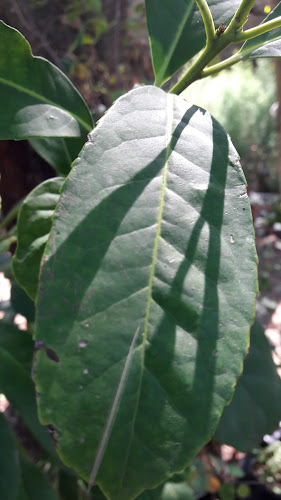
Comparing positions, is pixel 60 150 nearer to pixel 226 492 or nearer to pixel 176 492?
pixel 176 492

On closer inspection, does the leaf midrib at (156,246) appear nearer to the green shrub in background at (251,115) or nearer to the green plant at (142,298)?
the green plant at (142,298)

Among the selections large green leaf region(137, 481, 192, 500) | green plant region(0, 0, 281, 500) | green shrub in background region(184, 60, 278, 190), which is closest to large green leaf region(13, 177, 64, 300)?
green plant region(0, 0, 281, 500)

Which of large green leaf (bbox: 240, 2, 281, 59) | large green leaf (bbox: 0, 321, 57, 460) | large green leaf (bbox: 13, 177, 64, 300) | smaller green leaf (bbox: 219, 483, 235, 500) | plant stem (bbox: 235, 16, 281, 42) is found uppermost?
plant stem (bbox: 235, 16, 281, 42)

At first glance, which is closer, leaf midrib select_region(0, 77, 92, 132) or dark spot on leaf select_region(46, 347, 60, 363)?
dark spot on leaf select_region(46, 347, 60, 363)

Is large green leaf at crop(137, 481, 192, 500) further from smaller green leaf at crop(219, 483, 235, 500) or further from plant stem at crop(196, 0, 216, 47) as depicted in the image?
plant stem at crop(196, 0, 216, 47)

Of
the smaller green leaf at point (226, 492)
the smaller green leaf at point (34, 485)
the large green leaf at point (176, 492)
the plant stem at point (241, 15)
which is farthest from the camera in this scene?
the smaller green leaf at point (226, 492)

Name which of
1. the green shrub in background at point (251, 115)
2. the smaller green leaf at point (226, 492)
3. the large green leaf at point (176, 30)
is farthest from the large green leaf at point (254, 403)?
the green shrub in background at point (251, 115)

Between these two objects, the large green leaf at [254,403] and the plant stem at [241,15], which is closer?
the plant stem at [241,15]
